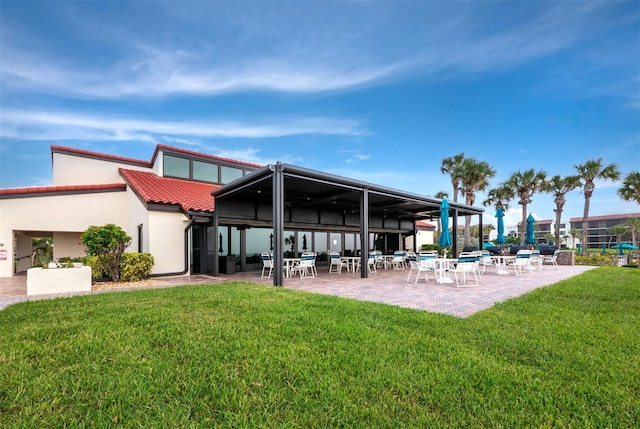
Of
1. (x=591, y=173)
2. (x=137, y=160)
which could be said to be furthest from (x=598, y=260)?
(x=137, y=160)

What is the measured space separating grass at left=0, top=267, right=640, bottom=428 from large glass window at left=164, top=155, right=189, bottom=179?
12429mm

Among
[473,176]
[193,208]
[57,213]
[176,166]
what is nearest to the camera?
[193,208]

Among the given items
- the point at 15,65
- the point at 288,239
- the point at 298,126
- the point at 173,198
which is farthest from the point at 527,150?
the point at 15,65

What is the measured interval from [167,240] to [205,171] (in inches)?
263

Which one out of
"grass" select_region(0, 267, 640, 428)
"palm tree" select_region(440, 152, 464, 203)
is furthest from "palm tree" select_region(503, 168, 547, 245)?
"grass" select_region(0, 267, 640, 428)

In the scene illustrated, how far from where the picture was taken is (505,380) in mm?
2936

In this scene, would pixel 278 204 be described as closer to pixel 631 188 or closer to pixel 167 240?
pixel 167 240

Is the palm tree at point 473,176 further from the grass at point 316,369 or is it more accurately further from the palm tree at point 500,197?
the grass at point 316,369

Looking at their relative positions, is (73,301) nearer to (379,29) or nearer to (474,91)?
(379,29)

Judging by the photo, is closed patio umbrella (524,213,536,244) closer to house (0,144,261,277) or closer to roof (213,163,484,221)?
roof (213,163,484,221)

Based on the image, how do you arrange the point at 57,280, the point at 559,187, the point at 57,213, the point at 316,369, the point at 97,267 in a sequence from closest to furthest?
1. the point at 316,369
2. the point at 57,280
3. the point at 97,267
4. the point at 57,213
5. the point at 559,187

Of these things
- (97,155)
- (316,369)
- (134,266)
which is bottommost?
(316,369)

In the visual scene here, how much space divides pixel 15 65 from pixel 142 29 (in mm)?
5050

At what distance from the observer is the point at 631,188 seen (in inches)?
1077
